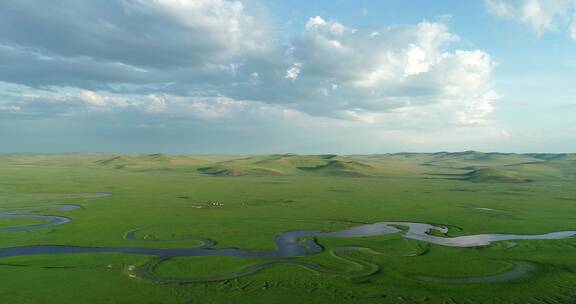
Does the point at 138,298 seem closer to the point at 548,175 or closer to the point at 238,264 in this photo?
the point at 238,264

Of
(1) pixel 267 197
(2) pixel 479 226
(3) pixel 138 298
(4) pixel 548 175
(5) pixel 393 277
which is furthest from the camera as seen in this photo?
(4) pixel 548 175

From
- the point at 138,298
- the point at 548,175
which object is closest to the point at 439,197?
the point at 138,298

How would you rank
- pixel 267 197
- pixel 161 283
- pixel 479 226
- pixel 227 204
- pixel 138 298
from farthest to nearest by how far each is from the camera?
pixel 267 197, pixel 227 204, pixel 479 226, pixel 161 283, pixel 138 298

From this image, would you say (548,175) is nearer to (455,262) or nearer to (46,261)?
(455,262)

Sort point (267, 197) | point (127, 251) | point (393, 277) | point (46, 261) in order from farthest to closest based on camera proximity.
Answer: point (267, 197)
point (127, 251)
point (46, 261)
point (393, 277)

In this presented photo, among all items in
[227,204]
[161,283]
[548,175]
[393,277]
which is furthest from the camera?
[548,175]

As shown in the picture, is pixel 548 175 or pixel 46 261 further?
pixel 548 175

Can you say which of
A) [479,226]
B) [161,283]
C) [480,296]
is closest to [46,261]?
[161,283]

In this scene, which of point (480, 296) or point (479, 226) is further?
point (479, 226)
